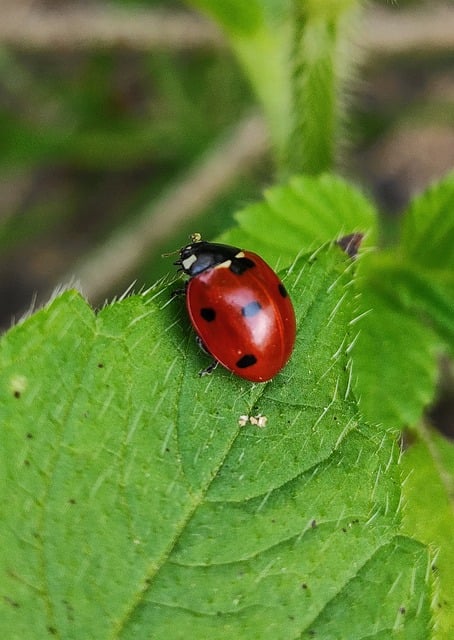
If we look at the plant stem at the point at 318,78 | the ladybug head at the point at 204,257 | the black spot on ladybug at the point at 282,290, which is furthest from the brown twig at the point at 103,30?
A: the black spot on ladybug at the point at 282,290

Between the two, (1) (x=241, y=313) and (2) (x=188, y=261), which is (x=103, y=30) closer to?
(2) (x=188, y=261)

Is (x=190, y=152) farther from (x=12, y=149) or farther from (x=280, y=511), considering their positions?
(x=280, y=511)

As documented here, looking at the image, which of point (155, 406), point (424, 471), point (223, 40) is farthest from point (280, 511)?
point (223, 40)

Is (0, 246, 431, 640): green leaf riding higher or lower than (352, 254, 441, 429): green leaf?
higher

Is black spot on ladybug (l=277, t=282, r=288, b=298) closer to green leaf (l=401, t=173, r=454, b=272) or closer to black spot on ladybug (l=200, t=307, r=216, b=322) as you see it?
black spot on ladybug (l=200, t=307, r=216, b=322)

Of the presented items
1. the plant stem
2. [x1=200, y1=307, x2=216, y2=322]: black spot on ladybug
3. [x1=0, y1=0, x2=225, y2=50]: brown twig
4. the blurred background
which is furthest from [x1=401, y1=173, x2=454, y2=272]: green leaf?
[x1=0, y1=0, x2=225, y2=50]: brown twig

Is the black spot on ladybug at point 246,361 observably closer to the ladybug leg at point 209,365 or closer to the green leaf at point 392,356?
the ladybug leg at point 209,365
